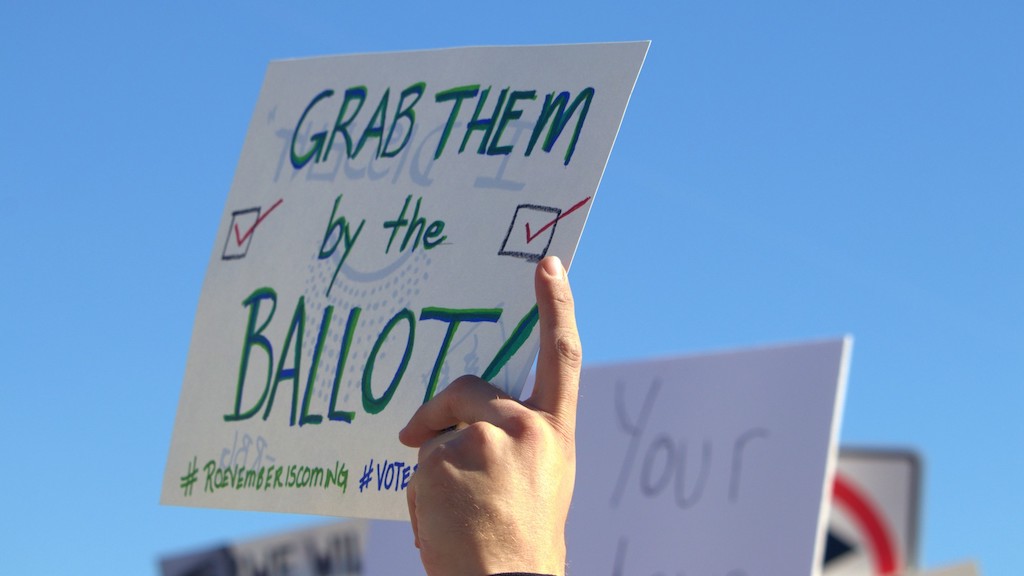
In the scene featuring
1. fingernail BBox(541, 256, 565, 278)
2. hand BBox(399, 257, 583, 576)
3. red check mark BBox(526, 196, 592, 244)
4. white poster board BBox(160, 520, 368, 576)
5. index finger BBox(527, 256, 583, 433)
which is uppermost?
red check mark BBox(526, 196, 592, 244)

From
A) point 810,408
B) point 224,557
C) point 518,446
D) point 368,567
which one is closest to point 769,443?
point 810,408

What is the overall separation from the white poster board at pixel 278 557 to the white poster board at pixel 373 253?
780 cm

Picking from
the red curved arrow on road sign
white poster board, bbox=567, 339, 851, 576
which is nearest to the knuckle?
white poster board, bbox=567, 339, 851, 576

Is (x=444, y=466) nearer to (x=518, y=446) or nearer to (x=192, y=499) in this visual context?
(x=518, y=446)

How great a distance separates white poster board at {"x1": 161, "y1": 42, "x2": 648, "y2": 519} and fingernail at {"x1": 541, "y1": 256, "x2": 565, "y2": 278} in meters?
0.09

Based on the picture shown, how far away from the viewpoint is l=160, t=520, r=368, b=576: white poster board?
9898 millimetres

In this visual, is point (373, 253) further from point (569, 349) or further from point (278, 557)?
point (278, 557)

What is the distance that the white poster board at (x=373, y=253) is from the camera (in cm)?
188

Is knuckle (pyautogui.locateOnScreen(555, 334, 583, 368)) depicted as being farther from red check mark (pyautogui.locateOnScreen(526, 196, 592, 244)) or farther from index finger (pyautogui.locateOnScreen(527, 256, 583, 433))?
red check mark (pyautogui.locateOnScreen(526, 196, 592, 244))

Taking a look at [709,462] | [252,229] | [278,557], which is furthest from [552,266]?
[278,557]

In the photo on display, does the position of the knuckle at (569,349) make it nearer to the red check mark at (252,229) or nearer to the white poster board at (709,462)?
the red check mark at (252,229)

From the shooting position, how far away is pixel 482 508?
1442 millimetres

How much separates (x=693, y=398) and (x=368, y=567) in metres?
1.36

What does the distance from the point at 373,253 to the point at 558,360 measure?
25.1 inches
